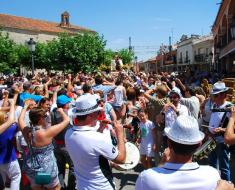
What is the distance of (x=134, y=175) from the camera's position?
721 centimetres

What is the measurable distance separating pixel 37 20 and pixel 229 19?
60.3 metres

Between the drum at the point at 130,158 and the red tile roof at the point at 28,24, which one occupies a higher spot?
the red tile roof at the point at 28,24

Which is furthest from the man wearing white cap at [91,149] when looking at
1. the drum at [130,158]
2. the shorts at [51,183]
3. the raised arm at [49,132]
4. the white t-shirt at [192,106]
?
the white t-shirt at [192,106]

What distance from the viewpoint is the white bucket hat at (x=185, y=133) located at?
2332 millimetres

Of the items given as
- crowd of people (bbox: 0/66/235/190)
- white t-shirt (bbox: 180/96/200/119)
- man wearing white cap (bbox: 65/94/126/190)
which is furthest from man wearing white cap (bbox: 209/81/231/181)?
man wearing white cap (bbox: 65/94/126/190)

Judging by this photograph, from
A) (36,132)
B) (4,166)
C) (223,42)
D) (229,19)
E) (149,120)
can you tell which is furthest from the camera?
(223,42)

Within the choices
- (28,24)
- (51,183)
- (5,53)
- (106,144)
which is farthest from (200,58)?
(106,144)

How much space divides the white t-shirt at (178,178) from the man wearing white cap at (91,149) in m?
1.06

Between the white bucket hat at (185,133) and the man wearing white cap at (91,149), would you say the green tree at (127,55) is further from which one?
the white bucket hat at (185,133)

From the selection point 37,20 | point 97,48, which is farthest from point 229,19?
point 37,20

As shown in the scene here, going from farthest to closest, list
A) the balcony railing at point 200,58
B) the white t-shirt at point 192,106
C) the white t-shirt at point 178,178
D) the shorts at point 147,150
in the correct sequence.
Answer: the balcony railing at point 200,58, the white t-shirt at point 192,106, the shorts at point 147,150, the white t-shirt at point 178,178

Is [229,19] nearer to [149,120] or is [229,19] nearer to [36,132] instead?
[149,120]

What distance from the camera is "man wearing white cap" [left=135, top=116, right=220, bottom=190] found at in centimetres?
227

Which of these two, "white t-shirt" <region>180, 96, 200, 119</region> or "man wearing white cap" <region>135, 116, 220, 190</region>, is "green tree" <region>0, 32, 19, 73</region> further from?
"man wearing white cap" <region>135, 116, 220, 190</region>
